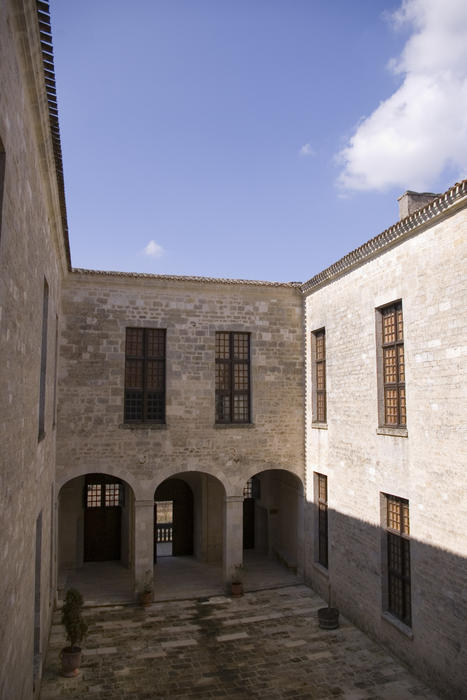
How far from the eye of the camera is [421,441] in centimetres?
938

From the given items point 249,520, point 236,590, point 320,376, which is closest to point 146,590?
point 236,590

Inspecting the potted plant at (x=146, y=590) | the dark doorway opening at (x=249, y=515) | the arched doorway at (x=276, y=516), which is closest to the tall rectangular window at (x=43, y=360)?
the potted plant at (x=146, y=590)

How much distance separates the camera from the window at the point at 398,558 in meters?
9.95

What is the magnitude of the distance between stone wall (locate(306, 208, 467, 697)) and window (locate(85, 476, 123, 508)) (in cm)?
729

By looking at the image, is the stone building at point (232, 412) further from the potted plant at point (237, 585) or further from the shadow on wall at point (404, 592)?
the potted plant at point (237, 585)

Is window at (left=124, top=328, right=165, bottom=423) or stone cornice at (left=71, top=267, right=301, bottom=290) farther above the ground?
stone cornice at (left=71, top=267, right=301, bottom=290)

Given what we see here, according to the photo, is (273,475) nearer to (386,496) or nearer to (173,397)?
(173,397)

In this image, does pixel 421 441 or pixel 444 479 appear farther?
pixel 421 441

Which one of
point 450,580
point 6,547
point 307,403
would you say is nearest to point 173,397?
point 307,403

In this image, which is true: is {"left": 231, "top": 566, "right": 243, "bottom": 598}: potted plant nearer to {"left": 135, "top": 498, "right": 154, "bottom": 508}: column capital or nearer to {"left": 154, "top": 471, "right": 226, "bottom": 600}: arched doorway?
{"left": 154, "top": 471, "right": 226, "bottom": 600}: arched doorway

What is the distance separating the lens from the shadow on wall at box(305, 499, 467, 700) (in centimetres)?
832

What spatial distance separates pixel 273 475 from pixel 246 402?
12.3 ft

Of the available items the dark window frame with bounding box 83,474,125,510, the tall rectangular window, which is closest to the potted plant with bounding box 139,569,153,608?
the dark window frame with bounding box 83,474,125,510

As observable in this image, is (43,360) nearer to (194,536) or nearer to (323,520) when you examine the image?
(323,520)
